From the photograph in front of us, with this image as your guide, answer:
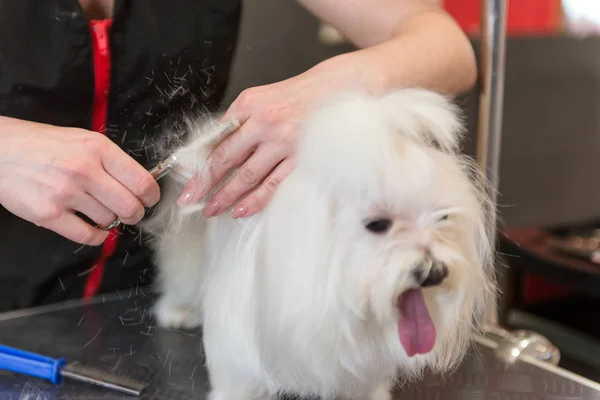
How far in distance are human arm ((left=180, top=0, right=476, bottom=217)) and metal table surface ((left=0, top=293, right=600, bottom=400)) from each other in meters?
0.20

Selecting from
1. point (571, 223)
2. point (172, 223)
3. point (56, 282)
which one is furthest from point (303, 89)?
point (571, 223)

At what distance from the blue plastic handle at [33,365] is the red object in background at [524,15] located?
1.47 m

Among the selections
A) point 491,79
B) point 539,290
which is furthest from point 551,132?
point 491,79

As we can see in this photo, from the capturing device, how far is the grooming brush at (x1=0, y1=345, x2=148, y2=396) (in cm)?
59

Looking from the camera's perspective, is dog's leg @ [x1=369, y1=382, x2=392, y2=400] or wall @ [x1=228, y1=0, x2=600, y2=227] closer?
dog's leg @ [x1=369, y1=382, x2=392, y2=400]

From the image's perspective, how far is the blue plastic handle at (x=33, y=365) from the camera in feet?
1.98

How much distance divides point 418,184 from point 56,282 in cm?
55

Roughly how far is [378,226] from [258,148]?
135mm

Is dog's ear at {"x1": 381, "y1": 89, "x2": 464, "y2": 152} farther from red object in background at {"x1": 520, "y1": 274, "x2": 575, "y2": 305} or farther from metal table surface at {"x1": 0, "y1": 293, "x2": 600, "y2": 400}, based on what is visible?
red object in background at {"x1": 520, "y1": 274, "x2": 575, "y2": 305}

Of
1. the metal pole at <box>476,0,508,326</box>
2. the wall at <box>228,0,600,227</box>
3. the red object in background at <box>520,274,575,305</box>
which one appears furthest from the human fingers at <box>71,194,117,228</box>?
the red object in background at <box>520,274,575,305</box>

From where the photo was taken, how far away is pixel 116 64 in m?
0.70

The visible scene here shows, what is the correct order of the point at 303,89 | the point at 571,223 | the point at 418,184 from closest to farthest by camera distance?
the point at 418,184, the point at 303,89, the point at 571,223

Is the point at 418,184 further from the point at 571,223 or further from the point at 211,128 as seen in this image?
the point at 571,223

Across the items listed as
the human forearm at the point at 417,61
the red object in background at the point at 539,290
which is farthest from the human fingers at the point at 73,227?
the red object in background at the point at 539,290
